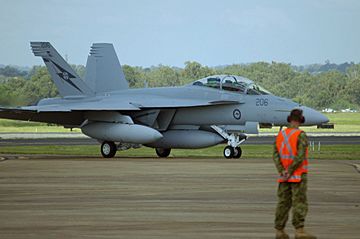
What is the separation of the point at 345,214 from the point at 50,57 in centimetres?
2120

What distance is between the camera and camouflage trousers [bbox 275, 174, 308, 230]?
1116 centimetres

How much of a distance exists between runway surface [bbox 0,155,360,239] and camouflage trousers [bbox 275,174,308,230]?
0.40 meters

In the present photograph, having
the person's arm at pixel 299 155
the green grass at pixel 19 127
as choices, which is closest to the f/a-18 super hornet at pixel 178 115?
the person's arm at pixel 299 155

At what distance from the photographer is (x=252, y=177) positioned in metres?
20.8

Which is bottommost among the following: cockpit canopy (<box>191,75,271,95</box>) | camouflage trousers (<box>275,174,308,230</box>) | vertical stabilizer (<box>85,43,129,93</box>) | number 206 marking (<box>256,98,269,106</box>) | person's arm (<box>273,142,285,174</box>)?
camouflage trousers (<box>275,174,308,230</box>)

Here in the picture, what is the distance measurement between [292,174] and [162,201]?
4.69 m

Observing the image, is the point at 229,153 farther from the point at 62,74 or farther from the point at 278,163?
the point at 278,163

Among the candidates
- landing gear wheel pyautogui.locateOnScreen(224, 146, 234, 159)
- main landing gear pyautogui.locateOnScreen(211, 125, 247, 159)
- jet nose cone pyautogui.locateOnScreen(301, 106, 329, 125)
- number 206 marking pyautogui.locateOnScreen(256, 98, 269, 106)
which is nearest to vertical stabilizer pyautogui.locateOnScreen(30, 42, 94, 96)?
main landing gear pyautogui.locateOnScreen(211, 125, 247, 159)

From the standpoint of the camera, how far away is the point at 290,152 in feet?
37.4

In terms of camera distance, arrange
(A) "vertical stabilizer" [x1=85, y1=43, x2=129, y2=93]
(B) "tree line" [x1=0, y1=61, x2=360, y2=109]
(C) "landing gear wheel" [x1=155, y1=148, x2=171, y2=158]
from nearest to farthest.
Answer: (C) "landing gear wheel" [x1=155, y1=148, x2=171, y2=158] → (A) "vertical stabilizer" [x1=85, y1=43, x2=129, y2=93] → (B) "tree line" [x1=0, y1=61, x2=360, y2=109]

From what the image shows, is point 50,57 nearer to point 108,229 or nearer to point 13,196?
point 13,196

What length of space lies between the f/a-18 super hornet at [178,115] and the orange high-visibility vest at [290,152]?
1702 cm

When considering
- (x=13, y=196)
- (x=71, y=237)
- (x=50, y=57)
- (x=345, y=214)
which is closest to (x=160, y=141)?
(x=50, y=57)

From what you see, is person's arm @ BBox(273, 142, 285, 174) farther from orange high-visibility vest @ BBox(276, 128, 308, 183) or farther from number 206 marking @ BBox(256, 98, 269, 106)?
number 206 marking @ BBox(256, 98, 269, 106)
